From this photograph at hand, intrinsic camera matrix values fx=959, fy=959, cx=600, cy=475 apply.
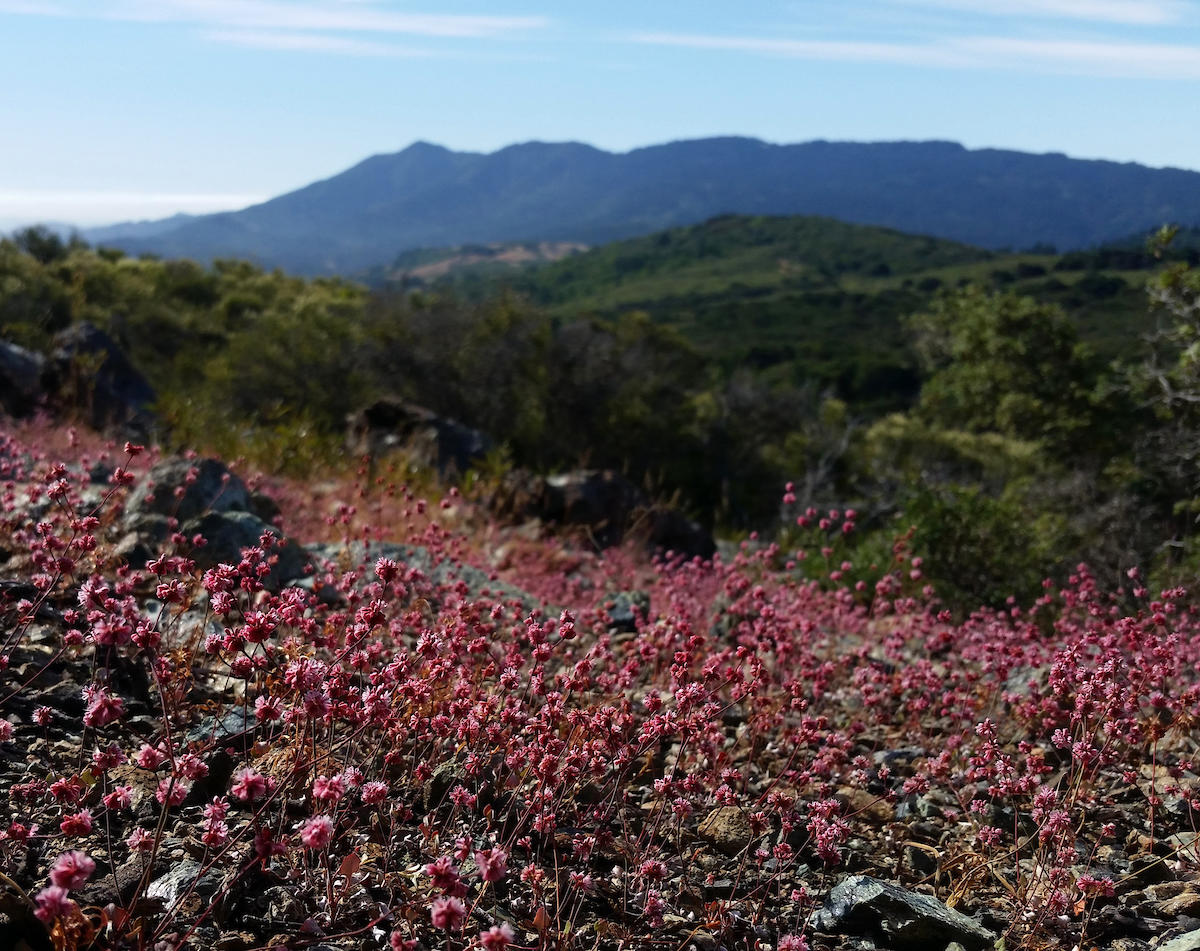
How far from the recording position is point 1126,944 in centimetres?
348

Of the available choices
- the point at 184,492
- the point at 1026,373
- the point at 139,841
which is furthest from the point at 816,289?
the point at 139,841

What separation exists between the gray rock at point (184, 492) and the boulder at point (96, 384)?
3.53m

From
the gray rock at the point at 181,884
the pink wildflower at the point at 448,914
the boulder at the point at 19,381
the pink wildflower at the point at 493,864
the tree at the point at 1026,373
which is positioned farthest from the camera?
the tree at the point at 1026,373

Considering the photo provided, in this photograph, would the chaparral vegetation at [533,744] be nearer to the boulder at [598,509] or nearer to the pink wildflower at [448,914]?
the pink wildflower at [448,914]

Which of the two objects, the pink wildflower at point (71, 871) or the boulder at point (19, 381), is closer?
the pink wildflower at point (71, 871)

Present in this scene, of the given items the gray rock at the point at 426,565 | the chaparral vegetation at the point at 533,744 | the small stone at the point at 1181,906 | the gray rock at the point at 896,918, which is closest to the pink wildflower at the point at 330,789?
the chaparral vegetation at the point at 533,744

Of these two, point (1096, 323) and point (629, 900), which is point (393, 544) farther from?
point (1096, 323)

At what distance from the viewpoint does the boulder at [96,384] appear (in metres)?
11.8

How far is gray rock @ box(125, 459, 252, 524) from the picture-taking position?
6520 millimetres

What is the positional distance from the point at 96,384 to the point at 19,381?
3.10ft

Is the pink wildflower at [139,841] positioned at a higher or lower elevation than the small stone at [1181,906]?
higher

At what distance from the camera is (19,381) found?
40.8ft

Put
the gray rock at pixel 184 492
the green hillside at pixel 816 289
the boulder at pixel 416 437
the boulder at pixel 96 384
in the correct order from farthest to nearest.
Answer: the green hillside at pixel 816 289, the boulder at pixel 416 437, the boulder at pixel 96 384, the gray rock at pixel 184 492

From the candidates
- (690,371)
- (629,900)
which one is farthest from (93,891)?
(690,371)
